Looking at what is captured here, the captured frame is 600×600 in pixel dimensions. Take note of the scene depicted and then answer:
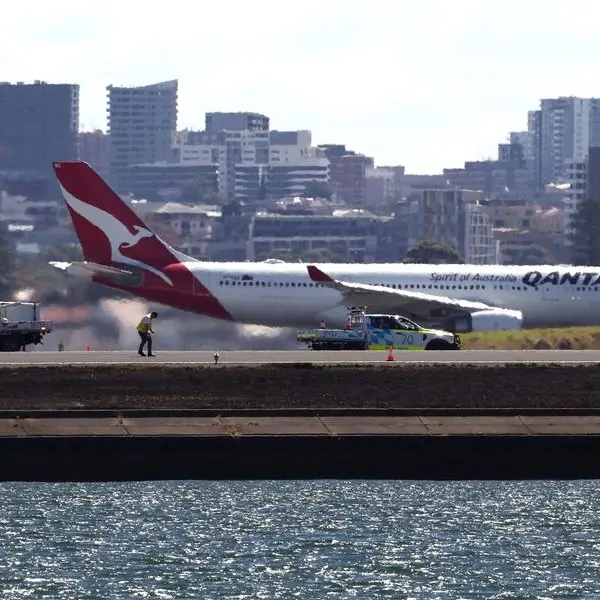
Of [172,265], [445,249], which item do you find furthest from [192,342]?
[445,249]

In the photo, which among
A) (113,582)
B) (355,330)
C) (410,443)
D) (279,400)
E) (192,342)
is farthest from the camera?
(192,342)

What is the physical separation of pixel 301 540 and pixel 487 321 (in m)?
40.3

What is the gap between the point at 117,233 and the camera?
8069 cm

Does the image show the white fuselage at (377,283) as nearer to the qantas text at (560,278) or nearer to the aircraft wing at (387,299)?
the qantas text at (560,278)

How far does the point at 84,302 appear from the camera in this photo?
268 ft

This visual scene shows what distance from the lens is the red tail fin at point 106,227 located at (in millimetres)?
80438

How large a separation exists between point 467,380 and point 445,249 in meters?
135

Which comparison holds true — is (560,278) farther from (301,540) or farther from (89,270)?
(301,540)

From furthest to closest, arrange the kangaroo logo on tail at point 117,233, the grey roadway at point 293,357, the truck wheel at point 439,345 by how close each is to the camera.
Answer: the kangaroo logo on tail at point 117,233 < the truck wheel at point 439,345 < the grey roadway at point 293,357

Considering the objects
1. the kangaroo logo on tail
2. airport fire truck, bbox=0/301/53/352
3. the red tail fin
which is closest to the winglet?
the red tail fin

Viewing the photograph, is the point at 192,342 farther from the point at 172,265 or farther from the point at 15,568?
the point at 15,568

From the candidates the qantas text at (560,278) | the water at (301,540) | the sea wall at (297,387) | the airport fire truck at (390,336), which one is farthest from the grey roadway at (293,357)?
the qantas text at (560,278)

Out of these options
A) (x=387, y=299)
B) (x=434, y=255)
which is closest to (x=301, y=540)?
(x=387, y=299)

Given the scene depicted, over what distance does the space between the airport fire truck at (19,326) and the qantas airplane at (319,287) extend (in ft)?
30.4
